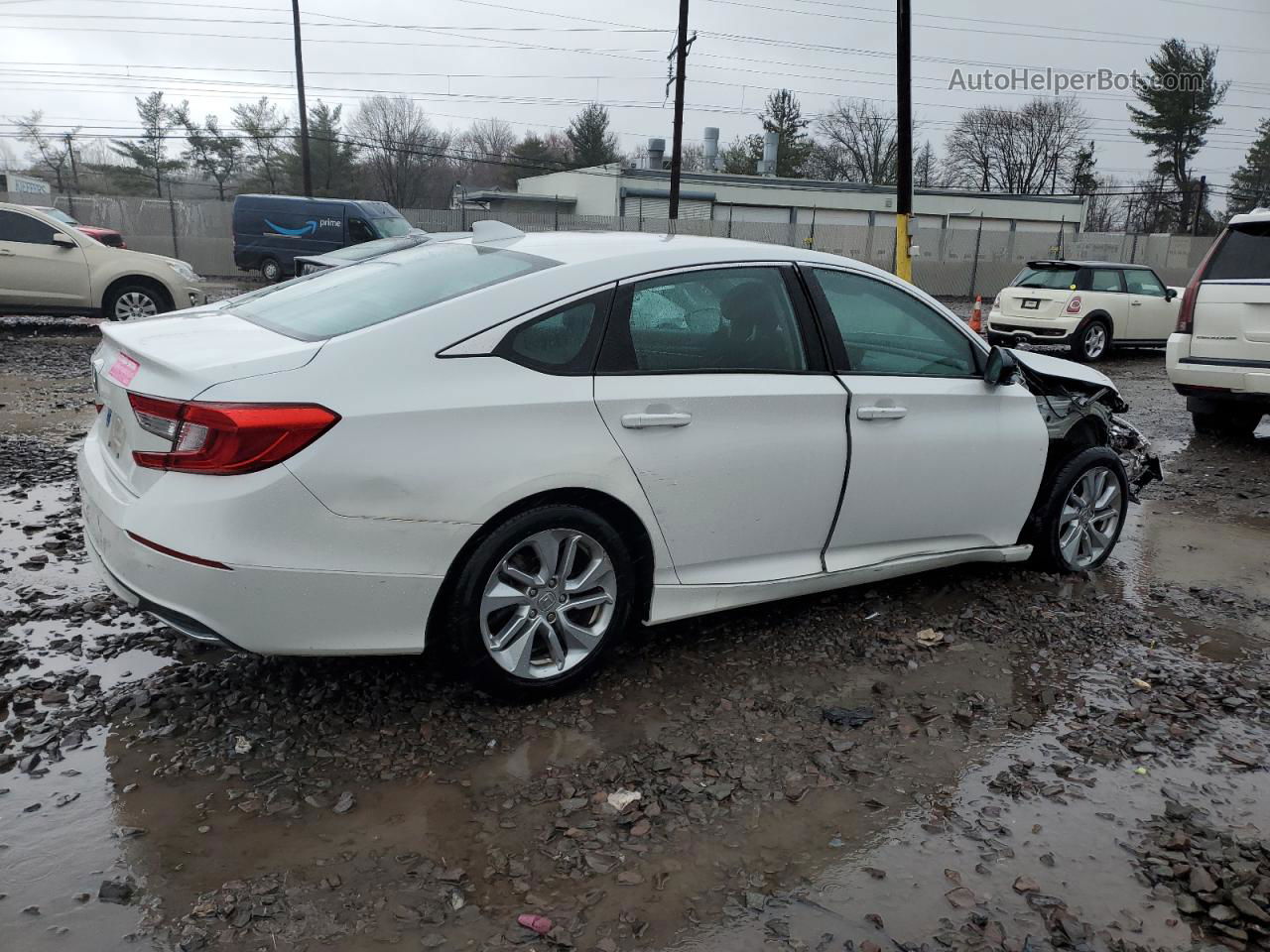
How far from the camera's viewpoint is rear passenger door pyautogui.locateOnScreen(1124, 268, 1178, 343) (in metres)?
15.9

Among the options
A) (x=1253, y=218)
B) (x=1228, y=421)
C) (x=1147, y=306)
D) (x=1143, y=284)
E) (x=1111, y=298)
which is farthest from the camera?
(x=1143, y=284)

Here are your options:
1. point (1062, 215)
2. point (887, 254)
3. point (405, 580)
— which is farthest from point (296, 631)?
point (1062, 215)

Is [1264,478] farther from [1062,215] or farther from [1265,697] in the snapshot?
[1062,215]

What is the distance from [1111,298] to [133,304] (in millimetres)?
14211

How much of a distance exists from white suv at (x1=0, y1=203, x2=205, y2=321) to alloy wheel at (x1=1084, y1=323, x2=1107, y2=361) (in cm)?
1325

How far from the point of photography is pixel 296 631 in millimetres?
2906

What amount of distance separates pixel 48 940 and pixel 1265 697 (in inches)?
162

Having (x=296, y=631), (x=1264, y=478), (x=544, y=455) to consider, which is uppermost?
(x=544, y=455)

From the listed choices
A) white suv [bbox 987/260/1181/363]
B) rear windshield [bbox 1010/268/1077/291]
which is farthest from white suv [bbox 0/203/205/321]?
rear windshield [bbox 1010/268/1077/291]

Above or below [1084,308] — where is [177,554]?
above

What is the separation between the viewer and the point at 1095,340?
617 inches

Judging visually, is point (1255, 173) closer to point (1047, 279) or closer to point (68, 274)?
point (1047, 279)

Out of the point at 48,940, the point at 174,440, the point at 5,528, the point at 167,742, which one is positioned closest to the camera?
the point at 48,940

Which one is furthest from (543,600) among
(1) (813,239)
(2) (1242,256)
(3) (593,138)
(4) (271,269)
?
(3) (593,138)
